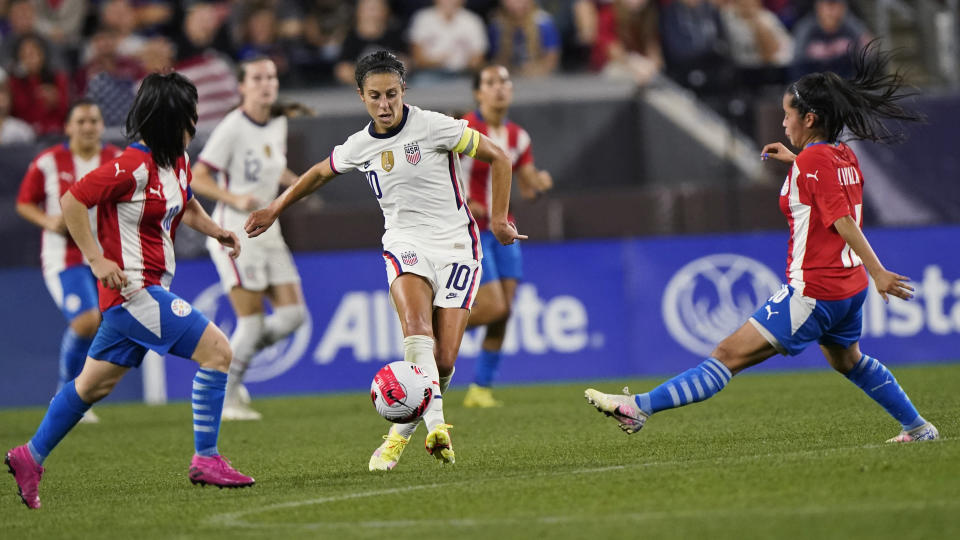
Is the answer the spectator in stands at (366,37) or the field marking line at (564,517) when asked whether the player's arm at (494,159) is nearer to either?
the field marking line at (564,517)

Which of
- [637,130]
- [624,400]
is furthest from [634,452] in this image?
[637,130]

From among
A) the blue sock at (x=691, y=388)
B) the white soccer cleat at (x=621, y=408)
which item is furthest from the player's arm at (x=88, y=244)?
the blue sock at (x=691, y=388)

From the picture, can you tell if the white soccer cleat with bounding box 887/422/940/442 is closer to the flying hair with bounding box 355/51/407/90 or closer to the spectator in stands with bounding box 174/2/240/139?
the flying hair with bounding box 355/51/407/90

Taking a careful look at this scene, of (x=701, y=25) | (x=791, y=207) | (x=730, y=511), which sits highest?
(x=701, y=25)

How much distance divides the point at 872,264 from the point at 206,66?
10.5 metres

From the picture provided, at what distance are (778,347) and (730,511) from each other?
1.78 metres

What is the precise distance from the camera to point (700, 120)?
15.2 meters

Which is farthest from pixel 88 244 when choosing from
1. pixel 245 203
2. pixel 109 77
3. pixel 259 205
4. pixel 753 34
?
pixel 753 34

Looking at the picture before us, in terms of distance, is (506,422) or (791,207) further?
(506,422)

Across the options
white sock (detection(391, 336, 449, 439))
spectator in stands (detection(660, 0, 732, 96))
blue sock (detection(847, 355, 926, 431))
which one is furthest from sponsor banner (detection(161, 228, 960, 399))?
white sock (detection(391, 336, 449, 439))

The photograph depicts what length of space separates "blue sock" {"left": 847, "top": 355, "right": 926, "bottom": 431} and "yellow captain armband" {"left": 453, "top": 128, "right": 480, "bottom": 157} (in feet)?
7.08

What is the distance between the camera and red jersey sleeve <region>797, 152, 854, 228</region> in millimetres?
6707

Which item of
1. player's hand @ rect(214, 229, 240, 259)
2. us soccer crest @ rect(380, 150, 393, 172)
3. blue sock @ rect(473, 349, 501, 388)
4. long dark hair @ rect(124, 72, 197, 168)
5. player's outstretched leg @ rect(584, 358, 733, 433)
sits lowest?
blue sock @ rect(473, 349, 501, 388)

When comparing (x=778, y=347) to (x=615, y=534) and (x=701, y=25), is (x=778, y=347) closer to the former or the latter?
(x=615, y=534)
